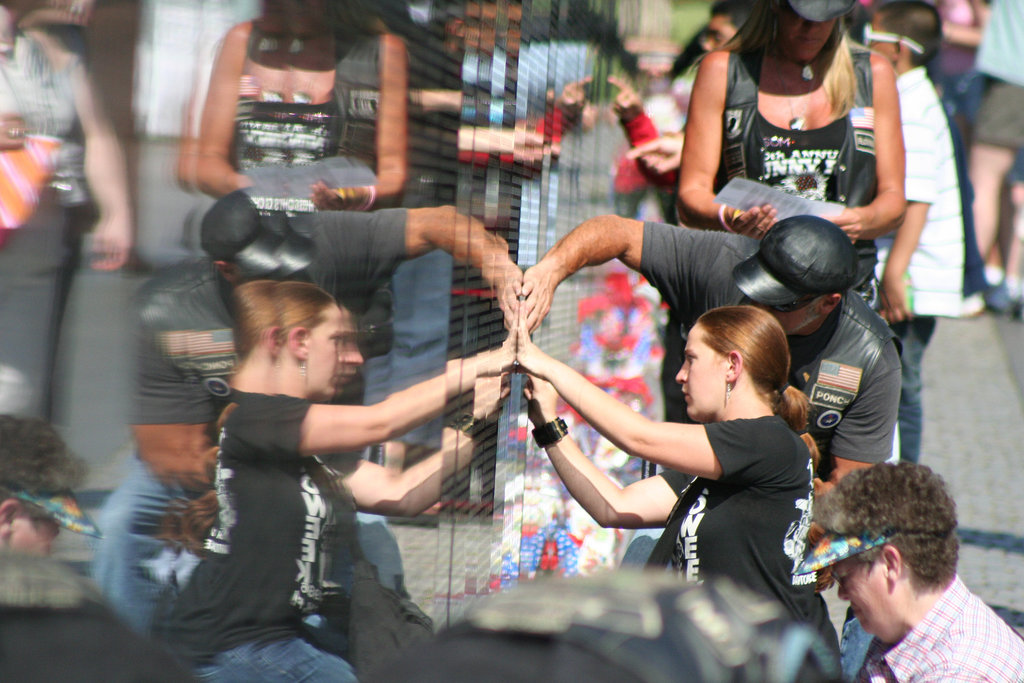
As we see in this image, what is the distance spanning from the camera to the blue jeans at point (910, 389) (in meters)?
3.73

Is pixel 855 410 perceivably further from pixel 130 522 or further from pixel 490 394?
pixel 130 522

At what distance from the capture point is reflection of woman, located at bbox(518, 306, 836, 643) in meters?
2.12

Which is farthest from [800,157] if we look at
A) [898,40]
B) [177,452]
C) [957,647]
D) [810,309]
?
[177,452]

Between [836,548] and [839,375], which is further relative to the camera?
[839,375]

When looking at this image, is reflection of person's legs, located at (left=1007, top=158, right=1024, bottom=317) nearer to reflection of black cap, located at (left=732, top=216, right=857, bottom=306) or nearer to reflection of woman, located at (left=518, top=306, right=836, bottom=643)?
reflection of black cap, located at (left=732, top=216, right=857, bottom=306)

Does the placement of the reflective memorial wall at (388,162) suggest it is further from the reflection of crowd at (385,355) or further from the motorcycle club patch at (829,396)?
the motorcycle club patch at (829,396)

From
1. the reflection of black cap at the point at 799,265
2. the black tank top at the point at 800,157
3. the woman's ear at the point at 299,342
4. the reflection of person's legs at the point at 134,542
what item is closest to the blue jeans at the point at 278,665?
the reflection of person's legs at the point at 134,542

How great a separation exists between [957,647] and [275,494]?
134cm

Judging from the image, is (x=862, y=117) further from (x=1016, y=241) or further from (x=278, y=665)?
(x=1016, y=241)

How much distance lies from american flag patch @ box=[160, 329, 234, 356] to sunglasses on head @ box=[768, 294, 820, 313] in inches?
53.2

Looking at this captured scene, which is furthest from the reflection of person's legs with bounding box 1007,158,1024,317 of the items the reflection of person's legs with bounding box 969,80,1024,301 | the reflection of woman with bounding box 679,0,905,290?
the reflection of woman with bounding box 679,0,905,290

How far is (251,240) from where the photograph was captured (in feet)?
5.04

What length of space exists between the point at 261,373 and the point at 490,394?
0.49 m

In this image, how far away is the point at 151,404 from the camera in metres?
1.53
